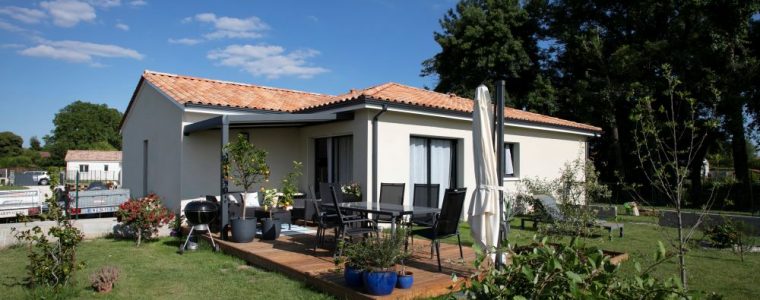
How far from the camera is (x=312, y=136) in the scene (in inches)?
469

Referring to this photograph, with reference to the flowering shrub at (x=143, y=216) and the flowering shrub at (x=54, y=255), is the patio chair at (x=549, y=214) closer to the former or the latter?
the flowering shrub at (x=54, y=255)

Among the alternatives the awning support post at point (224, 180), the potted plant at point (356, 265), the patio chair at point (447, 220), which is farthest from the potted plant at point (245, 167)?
the potted plant at point (356, 265)

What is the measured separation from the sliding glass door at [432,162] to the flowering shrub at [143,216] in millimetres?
5210

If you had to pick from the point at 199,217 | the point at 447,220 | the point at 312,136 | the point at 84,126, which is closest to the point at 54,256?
the point at 199,217

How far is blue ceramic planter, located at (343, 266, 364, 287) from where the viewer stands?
5087 millimetres

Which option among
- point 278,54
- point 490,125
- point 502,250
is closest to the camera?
point 502,250

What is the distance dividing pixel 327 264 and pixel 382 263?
1722 mm

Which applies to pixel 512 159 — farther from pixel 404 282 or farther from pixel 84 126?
pixel 84 126

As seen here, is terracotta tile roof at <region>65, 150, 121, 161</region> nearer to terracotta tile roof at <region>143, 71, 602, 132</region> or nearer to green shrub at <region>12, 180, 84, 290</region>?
terracotta tile roof at <region>143, 71, 602, 132</region>

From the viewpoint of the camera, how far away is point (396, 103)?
9.88 m

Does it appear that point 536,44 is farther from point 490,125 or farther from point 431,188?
point 490,125

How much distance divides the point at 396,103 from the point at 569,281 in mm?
7653

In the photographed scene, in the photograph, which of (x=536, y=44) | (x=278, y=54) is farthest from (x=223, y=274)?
(x=536, y=44)

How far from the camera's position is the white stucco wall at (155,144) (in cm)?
1098
